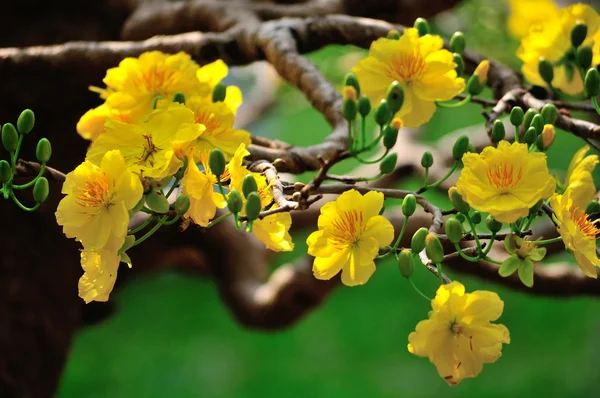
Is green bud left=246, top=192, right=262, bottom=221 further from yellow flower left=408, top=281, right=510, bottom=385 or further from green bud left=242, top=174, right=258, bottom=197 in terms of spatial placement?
yellow flower left=408, top=281, right=510, bottom=385

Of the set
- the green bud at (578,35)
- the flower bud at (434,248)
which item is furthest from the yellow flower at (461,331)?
the green bud at (578,35)

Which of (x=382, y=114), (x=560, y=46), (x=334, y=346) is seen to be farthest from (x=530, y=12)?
(x=334, y=346)

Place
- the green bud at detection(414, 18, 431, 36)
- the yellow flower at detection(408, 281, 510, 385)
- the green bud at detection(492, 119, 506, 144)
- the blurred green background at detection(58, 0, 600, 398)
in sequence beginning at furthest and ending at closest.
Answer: the blurred green background at detection(58, 0, 600, 398), the green bud at detection(414, 18, 431, 36), the green bud at detection(492, 119, 506, 144), the yellow flower at detection(408, 281, 510, 385)

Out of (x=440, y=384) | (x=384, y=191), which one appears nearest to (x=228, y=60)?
(x=384, y=191)

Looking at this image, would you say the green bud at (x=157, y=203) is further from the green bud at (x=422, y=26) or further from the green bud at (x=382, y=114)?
the green bud at (x=422, y=26)

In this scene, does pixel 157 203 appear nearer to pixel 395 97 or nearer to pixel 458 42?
pixel 395 97

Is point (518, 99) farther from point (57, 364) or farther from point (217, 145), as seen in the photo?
point (57, 364)

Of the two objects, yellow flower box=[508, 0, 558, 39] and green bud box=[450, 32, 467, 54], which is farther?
yellow flower box=[508, 0, 558, 39]

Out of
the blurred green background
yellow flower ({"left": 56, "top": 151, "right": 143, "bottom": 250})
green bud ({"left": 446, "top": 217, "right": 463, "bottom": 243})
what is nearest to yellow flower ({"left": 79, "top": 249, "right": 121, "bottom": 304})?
yellow flower ({"left": 56, "top": 151, "right": 143, "bottom": 250})
